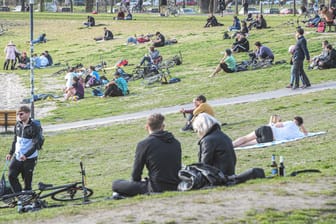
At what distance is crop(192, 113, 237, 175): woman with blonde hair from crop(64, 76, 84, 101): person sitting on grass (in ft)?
73.1

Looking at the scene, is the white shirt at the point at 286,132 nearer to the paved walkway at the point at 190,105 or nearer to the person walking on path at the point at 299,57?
the person walking on path at the point at 299,57

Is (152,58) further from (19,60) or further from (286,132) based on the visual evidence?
(286,132)

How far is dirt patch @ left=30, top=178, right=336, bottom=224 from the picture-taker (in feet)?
35.7

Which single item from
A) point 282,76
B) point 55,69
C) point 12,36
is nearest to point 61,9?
point 12,36

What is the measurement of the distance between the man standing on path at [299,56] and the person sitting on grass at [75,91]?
9202 millimetres

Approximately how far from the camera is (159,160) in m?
12.4

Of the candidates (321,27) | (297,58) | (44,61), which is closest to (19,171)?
(297,58)

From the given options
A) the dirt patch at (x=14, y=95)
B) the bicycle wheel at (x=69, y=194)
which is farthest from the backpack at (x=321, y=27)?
the bicycle wheel at (x=69, y=194)

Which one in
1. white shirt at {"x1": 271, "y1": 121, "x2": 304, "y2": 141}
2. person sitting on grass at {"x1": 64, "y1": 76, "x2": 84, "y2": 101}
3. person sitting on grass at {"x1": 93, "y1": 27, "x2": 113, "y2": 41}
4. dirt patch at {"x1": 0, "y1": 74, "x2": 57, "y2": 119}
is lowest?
dirt patch at {"x1": 0, "y1": 74, "x2": 57, "y2": 119}

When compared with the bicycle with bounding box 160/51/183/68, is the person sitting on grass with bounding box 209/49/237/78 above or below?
above

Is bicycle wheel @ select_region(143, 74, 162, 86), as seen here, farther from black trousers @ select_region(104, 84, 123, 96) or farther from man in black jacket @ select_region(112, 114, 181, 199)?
man in black jacket @ select_region(112, 114, 181, 199)

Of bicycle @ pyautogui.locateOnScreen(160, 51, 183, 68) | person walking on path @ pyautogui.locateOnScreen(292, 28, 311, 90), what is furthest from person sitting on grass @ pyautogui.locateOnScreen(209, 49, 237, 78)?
person walking on path @ pyautogui.locateOnScreen(292, 28, 311, 90)

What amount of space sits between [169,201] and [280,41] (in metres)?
33.8

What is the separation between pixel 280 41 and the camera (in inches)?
1768
